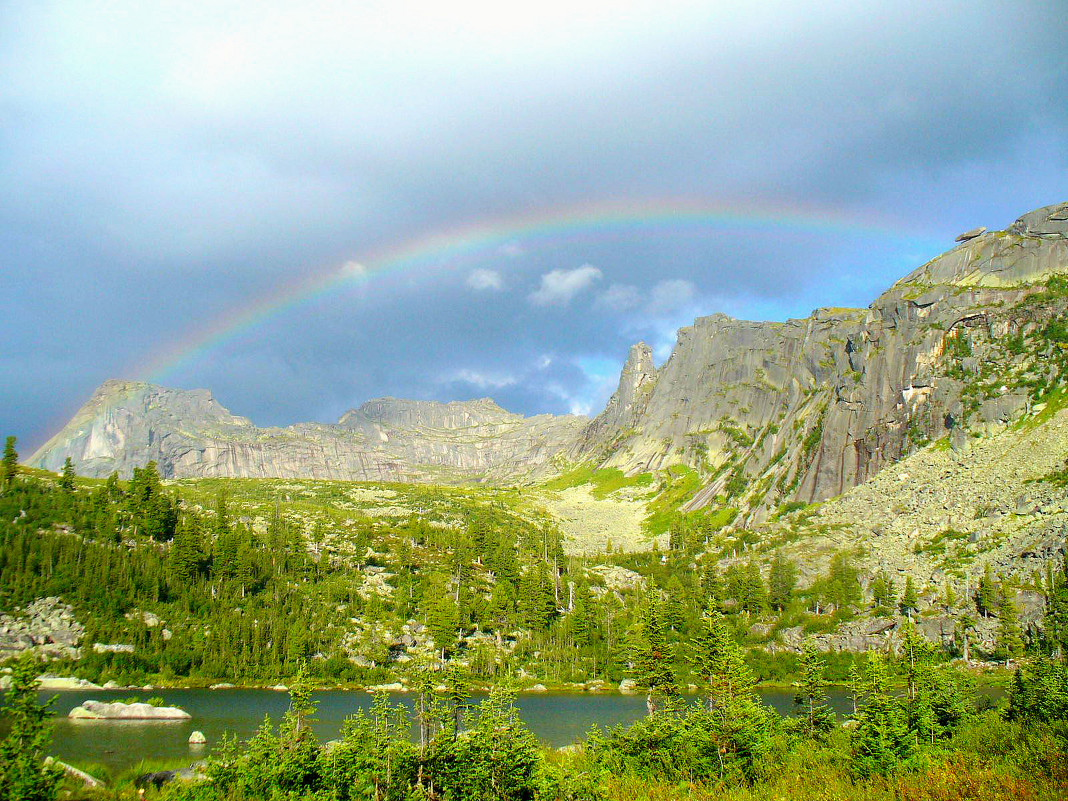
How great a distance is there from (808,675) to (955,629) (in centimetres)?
7270

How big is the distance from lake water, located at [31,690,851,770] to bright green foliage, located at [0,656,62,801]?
10.7 m

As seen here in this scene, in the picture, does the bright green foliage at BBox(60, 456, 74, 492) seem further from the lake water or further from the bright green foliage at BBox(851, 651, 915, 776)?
the bright green foliage at BBox(851, 651, 915, 776)

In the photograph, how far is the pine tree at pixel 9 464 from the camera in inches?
5581

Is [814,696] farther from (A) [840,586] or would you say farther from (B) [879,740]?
(A) [840,586]

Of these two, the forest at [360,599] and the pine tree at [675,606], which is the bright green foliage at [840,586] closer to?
the forest at [360,599]

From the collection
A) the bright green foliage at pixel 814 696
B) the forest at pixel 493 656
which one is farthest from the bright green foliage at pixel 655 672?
the bright green foliage at pixel 814 696

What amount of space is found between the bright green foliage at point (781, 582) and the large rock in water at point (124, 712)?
111 meters

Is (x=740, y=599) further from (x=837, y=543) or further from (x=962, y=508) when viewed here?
(x=962, y=508)

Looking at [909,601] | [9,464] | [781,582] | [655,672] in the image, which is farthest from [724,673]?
[9,464]

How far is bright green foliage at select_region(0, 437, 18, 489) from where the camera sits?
14162cm

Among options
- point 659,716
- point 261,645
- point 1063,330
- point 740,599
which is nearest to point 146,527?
point 261,645

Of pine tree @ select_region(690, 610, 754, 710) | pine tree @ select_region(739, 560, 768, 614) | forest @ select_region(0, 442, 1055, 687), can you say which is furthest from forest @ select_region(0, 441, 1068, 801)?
pine tree @ select_region(739, 560, 768, 614)

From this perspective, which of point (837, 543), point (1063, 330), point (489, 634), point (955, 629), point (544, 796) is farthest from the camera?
point (1063, 330)

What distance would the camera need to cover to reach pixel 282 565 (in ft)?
452
